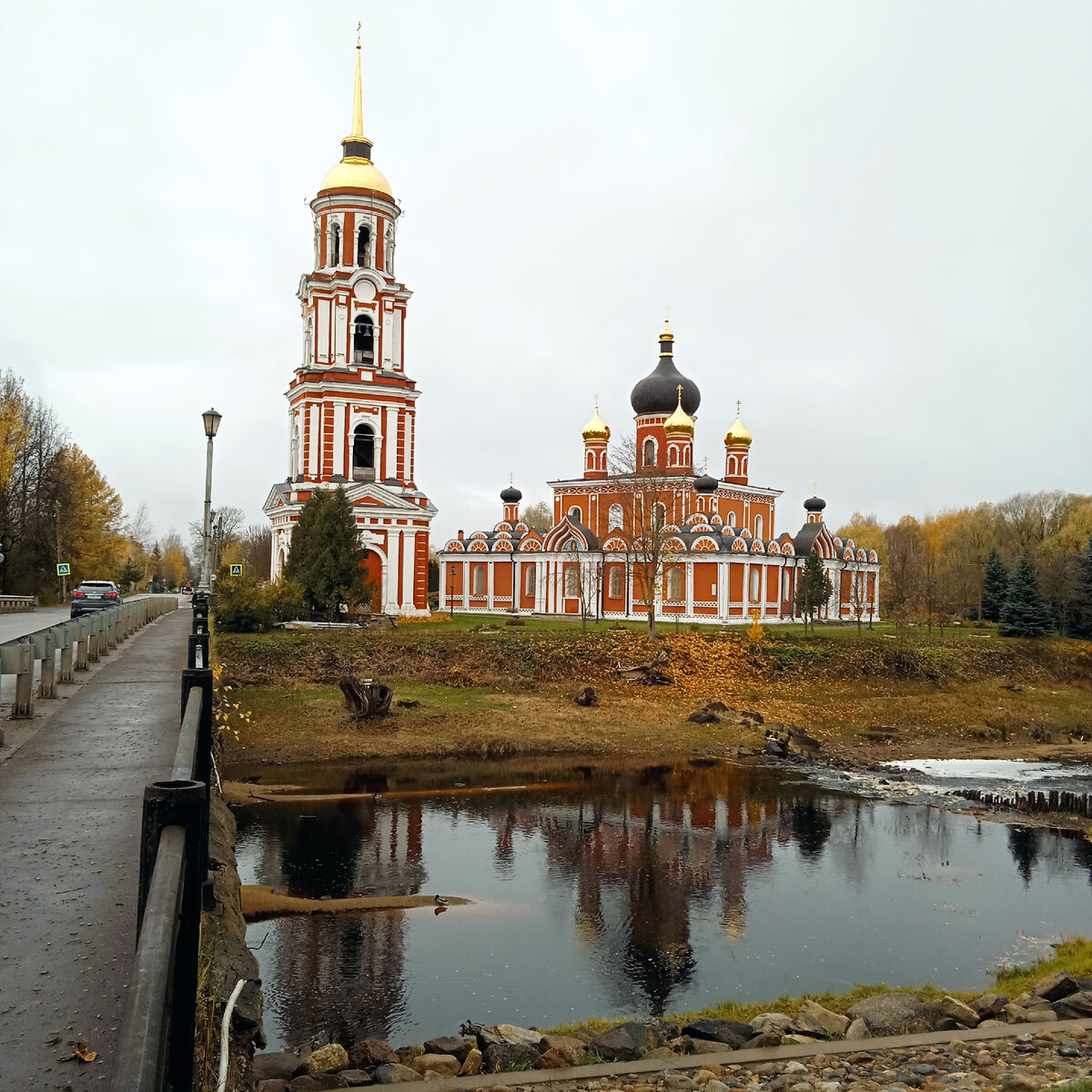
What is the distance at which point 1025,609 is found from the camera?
43.7 meters

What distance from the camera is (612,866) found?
15.2m

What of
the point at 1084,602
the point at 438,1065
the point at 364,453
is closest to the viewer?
the point at 438,1065

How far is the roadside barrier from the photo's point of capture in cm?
1988

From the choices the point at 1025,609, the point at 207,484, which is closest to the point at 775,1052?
the point at 207,484

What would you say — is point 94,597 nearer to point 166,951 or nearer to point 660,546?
point 660,546

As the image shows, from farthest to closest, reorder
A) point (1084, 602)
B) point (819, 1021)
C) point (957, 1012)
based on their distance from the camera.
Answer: point (1084, 602)
point (957, 1012)
point (819, 1021)

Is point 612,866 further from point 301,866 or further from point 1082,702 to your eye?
point 1082,702

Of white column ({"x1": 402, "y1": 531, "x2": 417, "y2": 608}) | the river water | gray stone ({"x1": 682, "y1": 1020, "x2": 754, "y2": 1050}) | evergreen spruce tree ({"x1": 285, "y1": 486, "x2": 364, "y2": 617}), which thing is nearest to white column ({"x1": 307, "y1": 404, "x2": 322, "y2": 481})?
white column ({"x1": 402, "y1": 531, "x2": 417, "y2": 608})

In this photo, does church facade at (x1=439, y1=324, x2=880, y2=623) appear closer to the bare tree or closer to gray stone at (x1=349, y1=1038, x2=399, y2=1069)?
the bare tree

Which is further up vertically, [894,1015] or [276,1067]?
[276,1067]

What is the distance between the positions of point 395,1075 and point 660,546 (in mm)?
34422

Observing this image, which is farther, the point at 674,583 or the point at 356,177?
the point at 674,583

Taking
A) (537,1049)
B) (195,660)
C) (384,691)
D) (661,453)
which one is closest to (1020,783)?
(384,691)

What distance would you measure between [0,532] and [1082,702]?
45552 millimetres
